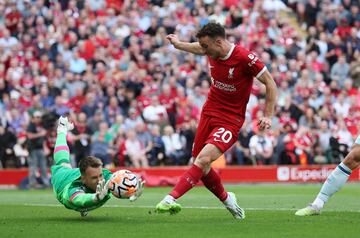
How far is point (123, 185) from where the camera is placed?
11.2 m

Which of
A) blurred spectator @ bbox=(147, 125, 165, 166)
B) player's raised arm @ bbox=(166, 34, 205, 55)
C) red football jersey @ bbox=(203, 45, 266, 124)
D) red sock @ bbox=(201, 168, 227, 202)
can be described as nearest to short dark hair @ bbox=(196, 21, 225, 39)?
red football jersey @ bbox=(203, 45, 266, 124)

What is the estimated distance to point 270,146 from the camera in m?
25.7

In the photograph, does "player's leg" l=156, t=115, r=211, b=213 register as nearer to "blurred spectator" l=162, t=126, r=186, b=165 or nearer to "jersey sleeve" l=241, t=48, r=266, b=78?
"jersey sleeve" l=241, t=48, r=266, b=78

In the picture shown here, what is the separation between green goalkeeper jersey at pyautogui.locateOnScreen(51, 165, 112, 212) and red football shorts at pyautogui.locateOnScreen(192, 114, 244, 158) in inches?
49.4

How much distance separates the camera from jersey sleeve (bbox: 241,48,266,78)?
11.9 m

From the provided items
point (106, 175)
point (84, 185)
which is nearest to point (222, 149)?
point (106, 175)

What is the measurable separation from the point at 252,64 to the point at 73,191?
277 centimetres

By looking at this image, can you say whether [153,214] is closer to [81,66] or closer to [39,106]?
[39,106]

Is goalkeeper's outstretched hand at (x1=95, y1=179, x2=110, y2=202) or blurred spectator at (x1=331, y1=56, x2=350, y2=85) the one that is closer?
goalkeeper's outstretched hand at (x1=95, y1=179, x2=110, y2=202)

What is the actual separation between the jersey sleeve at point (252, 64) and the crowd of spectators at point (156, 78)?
1246 cm

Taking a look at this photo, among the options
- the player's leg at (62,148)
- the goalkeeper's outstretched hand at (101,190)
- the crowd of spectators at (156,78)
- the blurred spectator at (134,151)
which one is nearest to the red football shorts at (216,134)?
the goalkeeper's outstretched hand at (101,190)

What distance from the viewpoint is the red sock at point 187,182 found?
1161 cm

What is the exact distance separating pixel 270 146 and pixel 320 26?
683cm

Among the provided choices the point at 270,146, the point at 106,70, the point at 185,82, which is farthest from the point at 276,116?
the point at 106,70
